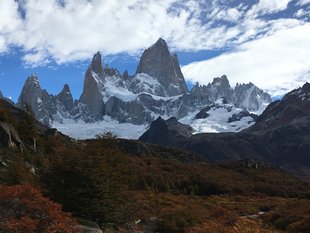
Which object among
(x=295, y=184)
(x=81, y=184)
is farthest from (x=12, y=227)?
(x=295, y=184)

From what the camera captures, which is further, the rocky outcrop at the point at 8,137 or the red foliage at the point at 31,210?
the rocky outcrop at the point at 8,137

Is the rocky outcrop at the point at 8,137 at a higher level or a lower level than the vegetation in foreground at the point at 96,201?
higher

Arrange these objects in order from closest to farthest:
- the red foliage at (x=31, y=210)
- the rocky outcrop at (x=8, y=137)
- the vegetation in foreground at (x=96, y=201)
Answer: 1. the red foliage at (x=31, y=210)
2. the vegetation in foreground at (x=96, y=201)
3. the rocky outcrop at (x=8, y=137)

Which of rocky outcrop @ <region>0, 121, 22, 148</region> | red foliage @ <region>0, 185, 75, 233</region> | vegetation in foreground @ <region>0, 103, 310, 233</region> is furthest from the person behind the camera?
rocky outcrop @ <region>0, 121, 22, 148</region>

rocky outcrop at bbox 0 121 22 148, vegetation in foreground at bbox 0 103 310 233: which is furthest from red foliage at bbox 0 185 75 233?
rocky outcrop at bbox 0 121 22 148

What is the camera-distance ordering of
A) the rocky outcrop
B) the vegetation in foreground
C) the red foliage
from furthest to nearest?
1. the rocky outcrop
2. the vegetation in foreground
3. the red foliage

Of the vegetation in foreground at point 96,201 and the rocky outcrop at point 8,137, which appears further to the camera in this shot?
the rocky outcrop at point 8,137

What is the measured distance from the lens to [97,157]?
27.7 m

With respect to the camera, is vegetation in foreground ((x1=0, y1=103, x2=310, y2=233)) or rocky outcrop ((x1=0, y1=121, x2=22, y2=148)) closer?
vegetation in foreground ((x1=0, y1=103, x2=310, y2=233))

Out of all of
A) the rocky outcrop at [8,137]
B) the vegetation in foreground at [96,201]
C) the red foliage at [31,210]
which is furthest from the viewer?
the rocky outcrop at [8,137]

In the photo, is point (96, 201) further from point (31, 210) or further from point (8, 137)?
point (8, 137)

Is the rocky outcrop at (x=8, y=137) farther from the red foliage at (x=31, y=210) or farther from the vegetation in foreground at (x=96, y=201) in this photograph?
the red foliage at (x=31, y=210)

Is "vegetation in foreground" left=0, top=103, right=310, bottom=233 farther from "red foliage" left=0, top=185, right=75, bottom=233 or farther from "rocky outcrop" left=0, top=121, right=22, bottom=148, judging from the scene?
"rocky outcrop" left=0, top=121, right=22, bottom=148

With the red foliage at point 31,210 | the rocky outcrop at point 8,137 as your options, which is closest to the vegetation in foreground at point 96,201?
the red foliage at point 31,210
